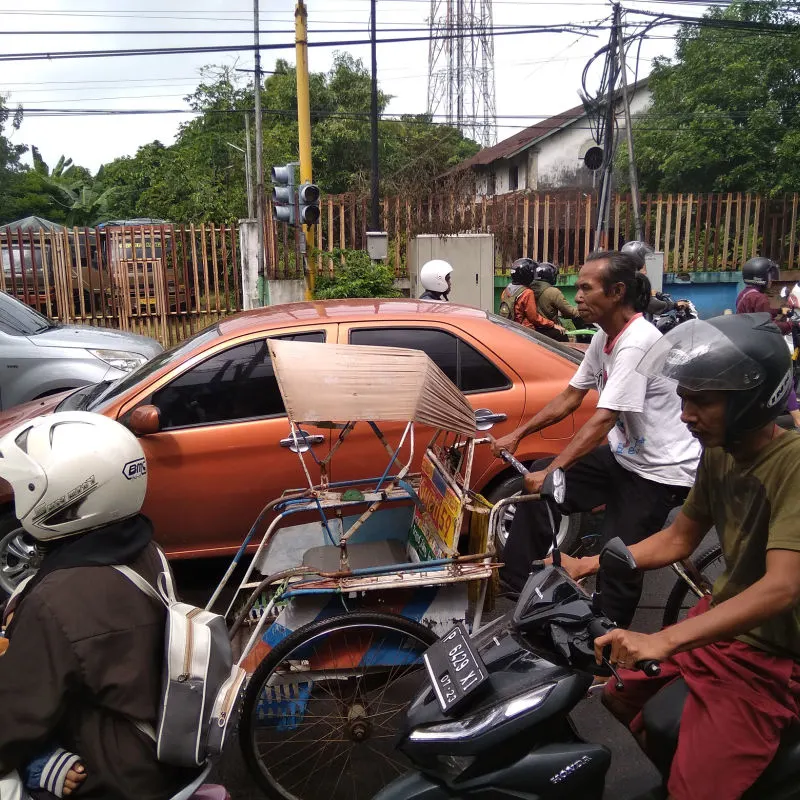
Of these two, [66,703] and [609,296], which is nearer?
[66,703]

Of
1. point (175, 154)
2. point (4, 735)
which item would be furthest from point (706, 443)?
point (175, 154)

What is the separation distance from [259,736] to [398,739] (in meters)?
1.00

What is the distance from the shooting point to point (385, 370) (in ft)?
9.57

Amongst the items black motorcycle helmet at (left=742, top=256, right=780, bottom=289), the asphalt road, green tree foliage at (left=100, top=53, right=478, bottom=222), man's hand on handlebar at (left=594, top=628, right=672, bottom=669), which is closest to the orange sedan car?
the asphalt road

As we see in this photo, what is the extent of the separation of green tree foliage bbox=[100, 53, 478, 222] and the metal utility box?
1186 cm

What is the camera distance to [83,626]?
158 cm

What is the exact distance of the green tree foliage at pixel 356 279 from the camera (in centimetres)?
1188

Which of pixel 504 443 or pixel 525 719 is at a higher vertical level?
pixel 504 443

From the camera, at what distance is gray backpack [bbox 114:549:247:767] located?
1.67 metres

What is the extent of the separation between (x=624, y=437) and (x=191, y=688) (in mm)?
2205

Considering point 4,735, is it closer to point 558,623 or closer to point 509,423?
point 558,623

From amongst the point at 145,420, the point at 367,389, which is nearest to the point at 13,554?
the point at 145,420

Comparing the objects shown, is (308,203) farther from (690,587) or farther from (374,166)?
(690,587)

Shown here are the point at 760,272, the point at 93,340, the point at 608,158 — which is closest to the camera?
the point at 760,272
